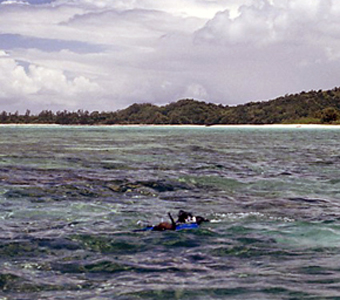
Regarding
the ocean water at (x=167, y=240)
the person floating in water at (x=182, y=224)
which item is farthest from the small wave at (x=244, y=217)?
the person floating in water at (x=182, y=224)

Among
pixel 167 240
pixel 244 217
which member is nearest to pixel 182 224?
pixel 167 240

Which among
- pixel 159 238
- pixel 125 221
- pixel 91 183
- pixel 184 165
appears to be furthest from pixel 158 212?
pixel 184 165

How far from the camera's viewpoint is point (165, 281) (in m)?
10.6

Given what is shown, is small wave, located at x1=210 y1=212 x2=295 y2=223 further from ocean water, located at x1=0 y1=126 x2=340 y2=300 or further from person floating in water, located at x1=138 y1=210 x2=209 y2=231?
person floating in water, located at x1=138 y1=210 x2=209 y2=231

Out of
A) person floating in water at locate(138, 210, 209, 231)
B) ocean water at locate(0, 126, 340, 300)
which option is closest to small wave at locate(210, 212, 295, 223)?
ocean water at locate(0, 126, 340, 300)

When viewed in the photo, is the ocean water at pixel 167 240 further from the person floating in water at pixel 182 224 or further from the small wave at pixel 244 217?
the person floating in water at pixel 182 224

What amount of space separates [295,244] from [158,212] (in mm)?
6194

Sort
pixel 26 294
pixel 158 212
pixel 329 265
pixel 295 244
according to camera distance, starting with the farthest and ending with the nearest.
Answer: pixel 158 212
pixel 295 244
pixel 329 265
pixel 26 294

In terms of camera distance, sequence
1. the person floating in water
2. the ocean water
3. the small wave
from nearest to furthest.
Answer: the ocean water
the person floating in water
the small wave

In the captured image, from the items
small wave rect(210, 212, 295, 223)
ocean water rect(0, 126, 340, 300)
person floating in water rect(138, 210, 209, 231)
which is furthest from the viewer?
small wave rect(210, 212, 295, 223)

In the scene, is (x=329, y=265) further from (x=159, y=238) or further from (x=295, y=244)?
A: (x=159, y=238)

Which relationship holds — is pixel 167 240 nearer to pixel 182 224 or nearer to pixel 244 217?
pixel 182 224

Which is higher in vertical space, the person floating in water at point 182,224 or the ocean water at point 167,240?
the person floating in water at point 182,224

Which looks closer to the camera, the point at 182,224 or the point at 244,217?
the point at 182,224
